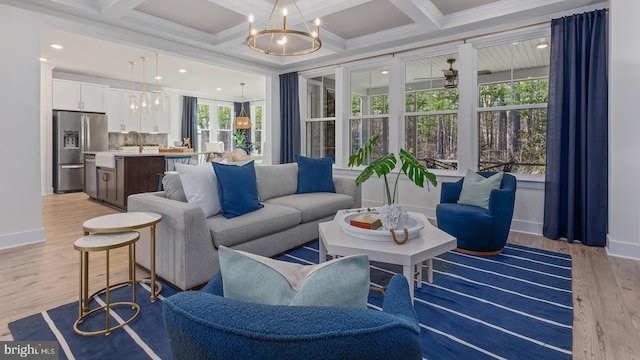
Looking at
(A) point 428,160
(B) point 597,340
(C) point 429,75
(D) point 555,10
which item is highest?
(D) point 555,10

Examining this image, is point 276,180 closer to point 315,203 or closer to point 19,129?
point 315,203

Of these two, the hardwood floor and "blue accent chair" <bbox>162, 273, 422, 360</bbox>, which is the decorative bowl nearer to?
the hardwood floor

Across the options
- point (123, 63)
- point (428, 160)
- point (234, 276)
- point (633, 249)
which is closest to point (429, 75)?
point (428, 160)

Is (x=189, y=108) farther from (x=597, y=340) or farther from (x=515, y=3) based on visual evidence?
(x=597, y=340)

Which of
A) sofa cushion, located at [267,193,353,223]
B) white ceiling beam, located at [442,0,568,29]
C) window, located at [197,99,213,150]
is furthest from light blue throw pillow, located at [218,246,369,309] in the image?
window, located at [197,99,213,150]

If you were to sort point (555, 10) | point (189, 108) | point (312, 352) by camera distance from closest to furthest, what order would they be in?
point (312, 352) < point (555, 10) < point (189, 108)

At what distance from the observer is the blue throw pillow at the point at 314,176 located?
13.7 feet

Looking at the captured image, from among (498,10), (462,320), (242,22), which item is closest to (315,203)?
(462,320)

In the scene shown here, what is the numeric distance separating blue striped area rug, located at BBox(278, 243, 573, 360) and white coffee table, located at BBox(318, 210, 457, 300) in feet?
0.82

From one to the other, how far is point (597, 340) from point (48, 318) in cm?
310

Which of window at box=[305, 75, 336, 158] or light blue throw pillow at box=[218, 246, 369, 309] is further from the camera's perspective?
window at box=[305, 75, 336, 158]

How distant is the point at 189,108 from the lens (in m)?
9.62

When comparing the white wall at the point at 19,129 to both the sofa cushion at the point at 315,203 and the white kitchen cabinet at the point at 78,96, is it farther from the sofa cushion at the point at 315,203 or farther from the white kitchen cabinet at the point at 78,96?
the white kitchen cabinet at the point at 78,96

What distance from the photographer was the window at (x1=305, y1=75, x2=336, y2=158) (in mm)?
6109
